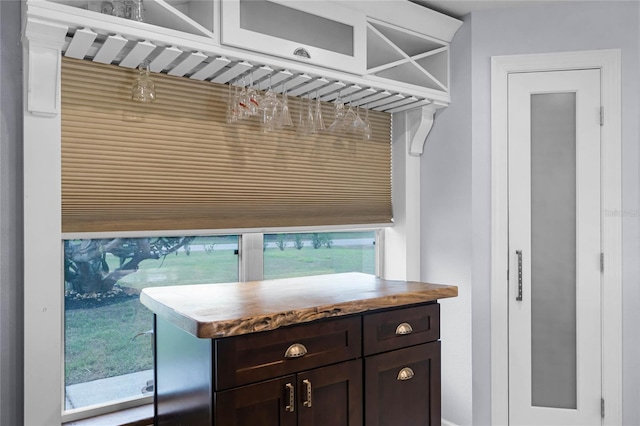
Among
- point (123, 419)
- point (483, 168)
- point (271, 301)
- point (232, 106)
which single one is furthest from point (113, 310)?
point (483, 168)

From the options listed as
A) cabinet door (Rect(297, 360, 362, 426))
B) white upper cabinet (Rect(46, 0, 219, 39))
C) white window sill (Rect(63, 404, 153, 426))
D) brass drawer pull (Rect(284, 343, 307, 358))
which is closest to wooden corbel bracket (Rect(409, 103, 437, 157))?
white upper cabinet (Rect(46, 0, 219, 39))

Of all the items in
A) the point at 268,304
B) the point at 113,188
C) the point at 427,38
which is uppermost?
the point at 427,38

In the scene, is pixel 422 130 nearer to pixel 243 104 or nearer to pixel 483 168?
pixel 483 168

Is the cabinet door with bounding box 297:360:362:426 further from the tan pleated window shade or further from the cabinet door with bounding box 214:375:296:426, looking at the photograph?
the tan pleated window shade

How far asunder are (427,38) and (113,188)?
1782mm

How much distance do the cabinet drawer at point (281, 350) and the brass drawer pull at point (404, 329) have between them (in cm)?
20

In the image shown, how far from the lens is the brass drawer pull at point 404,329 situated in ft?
6.23

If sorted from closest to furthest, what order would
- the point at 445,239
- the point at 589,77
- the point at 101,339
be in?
the point at 101,339 < the point at 589,77 < the point at 445,239

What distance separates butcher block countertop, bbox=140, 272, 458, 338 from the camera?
1459mm

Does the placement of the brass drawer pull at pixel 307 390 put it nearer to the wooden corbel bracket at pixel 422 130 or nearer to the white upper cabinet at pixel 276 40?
the white upper cabinet at pixel 276 40

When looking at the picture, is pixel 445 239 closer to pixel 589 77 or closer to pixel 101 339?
pixel 589 77

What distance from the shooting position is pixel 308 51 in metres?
2.06

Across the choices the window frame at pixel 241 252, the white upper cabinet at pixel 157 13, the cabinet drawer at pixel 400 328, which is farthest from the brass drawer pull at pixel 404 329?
the white upper cabinet at pixel 157 13
